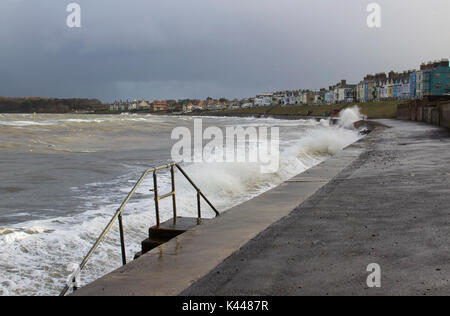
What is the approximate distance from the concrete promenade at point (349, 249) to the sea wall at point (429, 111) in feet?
74.0

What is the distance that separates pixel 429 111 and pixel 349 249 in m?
33.2

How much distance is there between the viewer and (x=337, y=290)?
3.32m

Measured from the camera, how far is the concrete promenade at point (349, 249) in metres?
3.43

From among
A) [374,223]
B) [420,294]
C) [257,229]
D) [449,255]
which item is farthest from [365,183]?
[420,294]

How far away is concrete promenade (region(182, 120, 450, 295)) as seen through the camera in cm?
343

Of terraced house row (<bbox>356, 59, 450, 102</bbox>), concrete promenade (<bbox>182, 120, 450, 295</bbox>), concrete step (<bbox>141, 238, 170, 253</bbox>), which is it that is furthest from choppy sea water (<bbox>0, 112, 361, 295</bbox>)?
terraced house row (<bbox>356, 59, 450, 102</bbox>)

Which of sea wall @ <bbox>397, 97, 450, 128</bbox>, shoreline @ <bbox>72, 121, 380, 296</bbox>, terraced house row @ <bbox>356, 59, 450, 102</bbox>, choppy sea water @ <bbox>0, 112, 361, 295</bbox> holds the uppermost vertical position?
terraced house row @ <bbox>356, 59, 450, 102</bbox>

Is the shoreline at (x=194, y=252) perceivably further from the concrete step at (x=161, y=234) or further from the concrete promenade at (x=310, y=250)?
the concrete step at (x=161, y=234)

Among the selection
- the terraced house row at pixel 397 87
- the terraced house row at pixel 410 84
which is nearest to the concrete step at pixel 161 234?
the terraced house row at pixel 397 87

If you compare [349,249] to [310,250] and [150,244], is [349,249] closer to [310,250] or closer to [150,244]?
[310,250]

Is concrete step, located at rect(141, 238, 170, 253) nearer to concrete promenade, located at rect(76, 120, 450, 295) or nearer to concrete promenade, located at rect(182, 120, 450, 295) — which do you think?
concrete promenade, located at rect(76, 120, 450, 295)

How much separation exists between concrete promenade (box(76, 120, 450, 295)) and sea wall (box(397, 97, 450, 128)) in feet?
73.9

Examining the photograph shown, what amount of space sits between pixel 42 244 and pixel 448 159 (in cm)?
1058

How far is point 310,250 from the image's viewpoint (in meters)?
4.37
